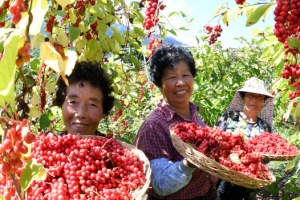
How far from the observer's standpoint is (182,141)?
1.58 m

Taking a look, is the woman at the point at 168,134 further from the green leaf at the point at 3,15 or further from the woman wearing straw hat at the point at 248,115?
the woman wearing straw hat at the point at 248,115

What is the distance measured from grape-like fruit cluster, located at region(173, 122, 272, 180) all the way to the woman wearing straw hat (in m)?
1.57

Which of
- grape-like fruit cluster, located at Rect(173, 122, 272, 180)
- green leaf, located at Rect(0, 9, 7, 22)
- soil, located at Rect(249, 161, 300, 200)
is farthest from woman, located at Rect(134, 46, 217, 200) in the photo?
soil, located at Rect(249, 161, 300, 200)

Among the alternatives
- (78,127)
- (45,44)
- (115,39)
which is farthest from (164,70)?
(45,44)

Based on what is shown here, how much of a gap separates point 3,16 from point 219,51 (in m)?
4.28

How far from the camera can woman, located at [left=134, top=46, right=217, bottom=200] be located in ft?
5.71

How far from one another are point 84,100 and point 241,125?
210 cm

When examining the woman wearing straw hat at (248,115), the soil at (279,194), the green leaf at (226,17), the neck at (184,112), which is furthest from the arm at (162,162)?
the soil at (279,194)

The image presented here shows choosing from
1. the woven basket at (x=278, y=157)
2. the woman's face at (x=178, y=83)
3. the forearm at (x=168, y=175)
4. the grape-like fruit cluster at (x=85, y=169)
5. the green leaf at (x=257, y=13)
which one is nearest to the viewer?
the grape-like fruit cluster at (x=85, y=169)

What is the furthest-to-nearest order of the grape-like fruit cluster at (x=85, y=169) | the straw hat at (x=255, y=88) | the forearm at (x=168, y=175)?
the straw hat at (x=255, y=88) → the forearm at (x=168, y=175) → the grape-like fruit cluster at (x=85, y=169)

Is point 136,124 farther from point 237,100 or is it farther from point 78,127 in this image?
point 78,127

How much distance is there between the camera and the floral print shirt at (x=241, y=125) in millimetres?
3418

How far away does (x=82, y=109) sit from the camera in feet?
5.61

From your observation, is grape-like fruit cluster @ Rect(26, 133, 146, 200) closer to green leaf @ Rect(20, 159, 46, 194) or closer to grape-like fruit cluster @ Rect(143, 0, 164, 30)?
green leaf @ Rect(20, 159, 46, 194)
